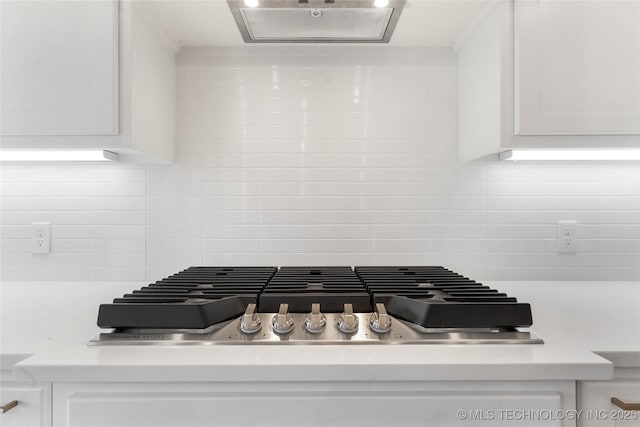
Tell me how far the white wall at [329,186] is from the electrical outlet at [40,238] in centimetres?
10

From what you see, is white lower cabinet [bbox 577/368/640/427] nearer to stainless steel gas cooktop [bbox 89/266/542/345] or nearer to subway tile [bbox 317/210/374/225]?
stainless steel gas cooktop [bbox 89/266/542/345]

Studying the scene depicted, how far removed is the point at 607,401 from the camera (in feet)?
2.47

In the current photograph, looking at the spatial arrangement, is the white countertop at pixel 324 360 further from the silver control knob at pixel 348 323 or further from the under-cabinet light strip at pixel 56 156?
the under-cabinet light strip at pixel 56 156

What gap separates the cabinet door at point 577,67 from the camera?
3.84ft

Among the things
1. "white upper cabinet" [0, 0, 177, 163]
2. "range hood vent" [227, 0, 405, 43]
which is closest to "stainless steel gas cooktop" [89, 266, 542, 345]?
"white upper cabinet" [0, 0, 177, 163]

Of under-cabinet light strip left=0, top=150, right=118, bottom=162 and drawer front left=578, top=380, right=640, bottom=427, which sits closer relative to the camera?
drawer front left=578, top=380, right=640, bottom=427

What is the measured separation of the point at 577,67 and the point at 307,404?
1.11m

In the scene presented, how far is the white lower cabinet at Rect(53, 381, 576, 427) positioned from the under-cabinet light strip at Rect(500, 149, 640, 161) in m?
0.77

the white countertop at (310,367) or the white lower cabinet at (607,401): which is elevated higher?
the white countertop at (310,367)

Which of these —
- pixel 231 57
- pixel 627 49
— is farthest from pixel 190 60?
pixel 627 49

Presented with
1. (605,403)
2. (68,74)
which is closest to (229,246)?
(68,74)

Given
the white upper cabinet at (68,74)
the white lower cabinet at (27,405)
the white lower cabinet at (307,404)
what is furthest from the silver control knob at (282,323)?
the white upper cabinet at (68,74)

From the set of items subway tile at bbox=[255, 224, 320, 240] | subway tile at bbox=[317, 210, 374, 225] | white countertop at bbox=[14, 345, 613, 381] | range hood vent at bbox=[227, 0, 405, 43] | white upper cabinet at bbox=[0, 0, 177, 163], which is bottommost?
white countertop at bbox=[14, 345, 613, 381]

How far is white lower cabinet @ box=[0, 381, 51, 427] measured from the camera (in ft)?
2.39
